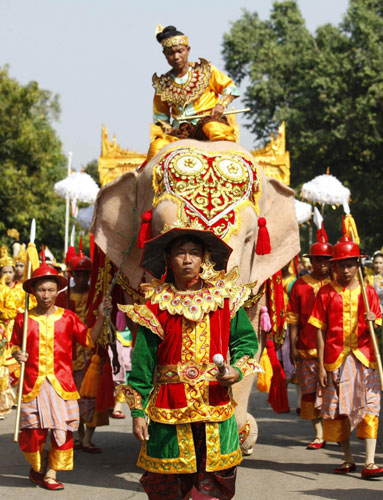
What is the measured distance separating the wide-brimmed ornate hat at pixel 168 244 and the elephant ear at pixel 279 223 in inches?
94.8

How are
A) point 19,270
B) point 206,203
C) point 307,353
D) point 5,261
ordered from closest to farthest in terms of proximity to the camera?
point 206,203, point 307,353, point 5,261, point 19,270

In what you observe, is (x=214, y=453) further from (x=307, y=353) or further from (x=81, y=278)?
(x=81, y=278)

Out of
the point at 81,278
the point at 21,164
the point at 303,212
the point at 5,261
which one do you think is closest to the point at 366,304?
the point at 81,278

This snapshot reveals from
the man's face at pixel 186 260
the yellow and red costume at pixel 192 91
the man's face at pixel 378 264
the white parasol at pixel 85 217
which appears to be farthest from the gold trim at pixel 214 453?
the man's face at pixel 378 264

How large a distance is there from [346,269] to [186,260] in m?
2.76

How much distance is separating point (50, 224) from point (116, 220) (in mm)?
24164

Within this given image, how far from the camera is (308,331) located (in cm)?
845

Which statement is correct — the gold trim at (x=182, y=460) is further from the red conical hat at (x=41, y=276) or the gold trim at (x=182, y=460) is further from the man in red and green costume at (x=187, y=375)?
the red conical hat at (x=41, y=276)

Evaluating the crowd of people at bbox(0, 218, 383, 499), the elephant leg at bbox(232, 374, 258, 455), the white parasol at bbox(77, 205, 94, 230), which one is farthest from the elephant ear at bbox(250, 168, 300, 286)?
the white parasol at bbox(77, 205, 94, 230)

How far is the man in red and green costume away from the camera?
4316mm

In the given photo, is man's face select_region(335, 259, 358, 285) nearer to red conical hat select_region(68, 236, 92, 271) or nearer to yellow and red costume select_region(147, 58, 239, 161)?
yellow and red costume select_region(147, 58, 239, 161)

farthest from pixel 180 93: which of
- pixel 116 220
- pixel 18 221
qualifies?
pixel 18 221

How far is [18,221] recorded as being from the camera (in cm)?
2675

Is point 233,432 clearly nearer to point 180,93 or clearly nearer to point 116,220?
point 116,220
